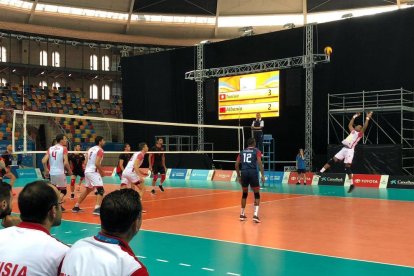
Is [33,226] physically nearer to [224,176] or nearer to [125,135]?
[224,176]

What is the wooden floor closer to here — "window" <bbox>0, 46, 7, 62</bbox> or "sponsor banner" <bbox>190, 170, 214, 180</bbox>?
"sponsor banner" <bbox>190, 170, 214, 180</bbox>

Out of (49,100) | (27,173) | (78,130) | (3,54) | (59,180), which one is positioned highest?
(3,54)

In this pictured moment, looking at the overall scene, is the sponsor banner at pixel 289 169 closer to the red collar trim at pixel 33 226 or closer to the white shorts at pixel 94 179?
the white shorts at pixel 94 179

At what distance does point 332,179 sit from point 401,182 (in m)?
2.90

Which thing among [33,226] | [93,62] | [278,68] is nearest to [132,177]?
[33,226]

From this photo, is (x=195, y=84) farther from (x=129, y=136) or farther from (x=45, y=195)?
(x=45, y=195)

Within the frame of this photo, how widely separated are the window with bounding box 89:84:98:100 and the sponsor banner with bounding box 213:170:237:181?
24567 mm

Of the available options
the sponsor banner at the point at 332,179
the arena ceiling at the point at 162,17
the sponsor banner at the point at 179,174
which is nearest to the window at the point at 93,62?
the arena ceiling at the point at 162,17

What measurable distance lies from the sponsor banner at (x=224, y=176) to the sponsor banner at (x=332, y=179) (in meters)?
4.24

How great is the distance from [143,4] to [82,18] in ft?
16.7

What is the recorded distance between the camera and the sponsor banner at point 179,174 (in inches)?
957

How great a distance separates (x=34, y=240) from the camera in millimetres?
2330

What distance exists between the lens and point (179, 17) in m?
37.9

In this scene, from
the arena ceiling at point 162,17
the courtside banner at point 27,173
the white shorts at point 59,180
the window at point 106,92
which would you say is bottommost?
the courtside banner at point 27,173
